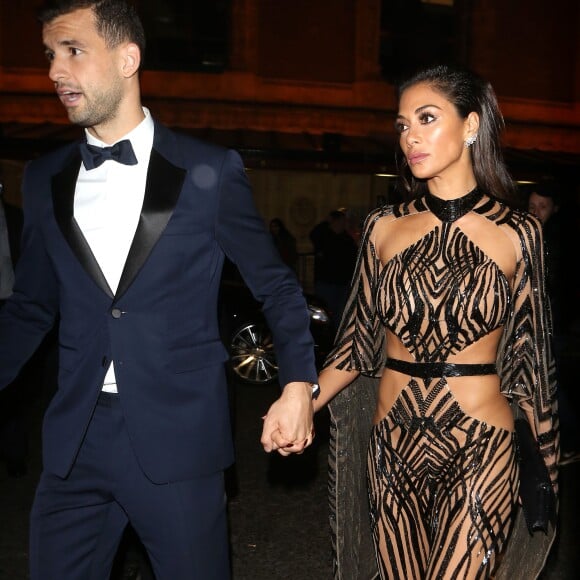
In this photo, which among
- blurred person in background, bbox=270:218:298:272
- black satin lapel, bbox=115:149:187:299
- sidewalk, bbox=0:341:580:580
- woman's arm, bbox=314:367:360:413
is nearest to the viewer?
black satin lapel, bbox=115:149:187:299

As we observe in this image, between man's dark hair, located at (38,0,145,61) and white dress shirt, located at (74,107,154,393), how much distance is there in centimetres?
29

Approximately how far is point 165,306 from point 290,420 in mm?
524

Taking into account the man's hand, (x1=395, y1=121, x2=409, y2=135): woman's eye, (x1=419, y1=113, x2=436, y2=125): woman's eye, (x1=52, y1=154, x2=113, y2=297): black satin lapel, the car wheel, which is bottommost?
the car wheel

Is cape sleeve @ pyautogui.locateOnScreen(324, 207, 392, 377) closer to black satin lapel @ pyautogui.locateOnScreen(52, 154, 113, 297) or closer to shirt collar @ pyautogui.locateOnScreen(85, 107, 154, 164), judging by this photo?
shirt collar @ pyautogui.locateOnScreen(85, 107, 154, 164)

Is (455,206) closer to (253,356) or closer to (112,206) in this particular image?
(112,206)

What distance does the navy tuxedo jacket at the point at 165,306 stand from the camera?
7.86 ft

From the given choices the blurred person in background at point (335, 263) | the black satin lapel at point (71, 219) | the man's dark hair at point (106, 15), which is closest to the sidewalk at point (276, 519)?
the black satin lapel at point (71, 219)

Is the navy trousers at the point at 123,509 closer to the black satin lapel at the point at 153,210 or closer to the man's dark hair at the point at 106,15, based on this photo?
the black satin lapel at the point at 153,210

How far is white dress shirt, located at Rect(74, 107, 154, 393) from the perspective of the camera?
2434 mm

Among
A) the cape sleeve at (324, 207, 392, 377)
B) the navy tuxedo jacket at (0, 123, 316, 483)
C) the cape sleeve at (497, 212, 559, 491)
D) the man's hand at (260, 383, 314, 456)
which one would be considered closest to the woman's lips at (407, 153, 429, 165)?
the cape sleeve at (324, 207, 392, 377)

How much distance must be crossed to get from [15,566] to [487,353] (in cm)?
301

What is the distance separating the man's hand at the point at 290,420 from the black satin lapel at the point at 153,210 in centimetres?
60

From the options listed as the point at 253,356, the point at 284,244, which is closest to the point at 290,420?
the point at 253,356

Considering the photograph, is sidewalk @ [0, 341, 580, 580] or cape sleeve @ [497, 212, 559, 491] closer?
cape sleeve @ [497, 212, 559, 491]
